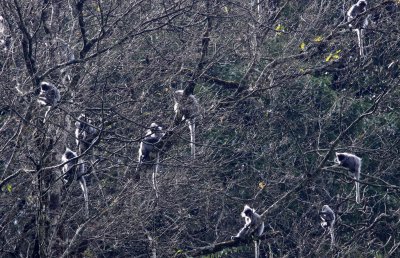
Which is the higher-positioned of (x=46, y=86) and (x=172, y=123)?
(x=46, y=86)

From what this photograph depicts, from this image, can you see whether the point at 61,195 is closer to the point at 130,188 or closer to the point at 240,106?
the point at 130,188

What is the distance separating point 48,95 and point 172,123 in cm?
120

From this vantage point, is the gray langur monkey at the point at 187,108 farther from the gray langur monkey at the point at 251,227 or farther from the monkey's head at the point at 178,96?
the gray langur monkey at the point at 251,227

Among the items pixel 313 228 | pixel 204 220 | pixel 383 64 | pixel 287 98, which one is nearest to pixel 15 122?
pixel 204 220

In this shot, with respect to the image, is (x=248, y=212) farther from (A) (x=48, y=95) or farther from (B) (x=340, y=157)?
(A) (x=48, y=95)

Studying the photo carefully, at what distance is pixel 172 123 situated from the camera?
8258 mm

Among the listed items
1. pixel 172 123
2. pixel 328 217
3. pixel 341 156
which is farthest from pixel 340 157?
pixel 172 123

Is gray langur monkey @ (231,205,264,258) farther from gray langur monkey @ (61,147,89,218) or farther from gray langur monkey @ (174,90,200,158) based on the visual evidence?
gray langur monkey @ (61,147,89,218)

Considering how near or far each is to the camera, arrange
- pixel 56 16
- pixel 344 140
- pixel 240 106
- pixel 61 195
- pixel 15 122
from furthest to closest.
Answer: pixel 344 140
pixel 240 106
pixel 56 16
pixel 15 122
pixel 61 195

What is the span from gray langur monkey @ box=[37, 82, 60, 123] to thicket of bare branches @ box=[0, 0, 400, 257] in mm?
108

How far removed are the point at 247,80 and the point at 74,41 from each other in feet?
7.36

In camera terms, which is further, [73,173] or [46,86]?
[46,86]

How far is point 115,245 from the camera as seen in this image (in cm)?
859

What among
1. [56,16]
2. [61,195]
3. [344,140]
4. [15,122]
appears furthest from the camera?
[344,140]
